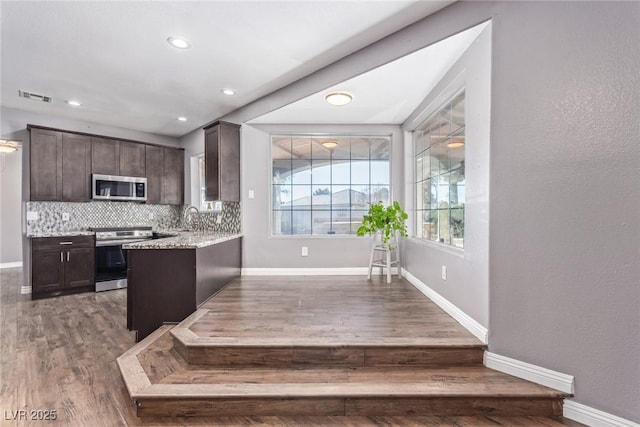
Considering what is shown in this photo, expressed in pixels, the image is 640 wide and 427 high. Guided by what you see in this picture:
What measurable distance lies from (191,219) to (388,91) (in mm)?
3934

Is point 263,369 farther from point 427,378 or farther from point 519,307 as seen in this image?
point 519,307

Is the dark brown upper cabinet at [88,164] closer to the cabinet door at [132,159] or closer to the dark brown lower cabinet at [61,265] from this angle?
the cabinet door at [132,159]

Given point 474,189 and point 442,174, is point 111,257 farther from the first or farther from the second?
point 474,189

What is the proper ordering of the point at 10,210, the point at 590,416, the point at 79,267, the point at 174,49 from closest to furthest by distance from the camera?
1. the point at 590,416
2. the point at 174,49
3. the point at 79,267
4. the point at 10,210

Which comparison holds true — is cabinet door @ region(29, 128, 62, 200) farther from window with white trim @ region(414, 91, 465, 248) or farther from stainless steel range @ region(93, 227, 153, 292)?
window with white trim @ region(414, 91, 465, 248)

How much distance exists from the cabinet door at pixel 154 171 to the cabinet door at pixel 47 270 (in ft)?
4.87

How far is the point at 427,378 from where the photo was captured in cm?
186

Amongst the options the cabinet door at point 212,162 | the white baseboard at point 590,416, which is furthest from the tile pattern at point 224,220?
the white baseboard at point 590,416

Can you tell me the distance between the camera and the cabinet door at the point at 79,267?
4066 millimetres

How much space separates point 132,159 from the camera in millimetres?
4887

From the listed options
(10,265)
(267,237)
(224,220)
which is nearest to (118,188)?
(224,220)

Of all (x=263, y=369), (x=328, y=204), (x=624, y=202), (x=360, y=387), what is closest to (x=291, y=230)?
(x=328, y=204)

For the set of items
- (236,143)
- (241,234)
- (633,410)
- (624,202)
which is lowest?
(633,410)

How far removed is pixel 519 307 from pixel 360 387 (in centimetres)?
111
